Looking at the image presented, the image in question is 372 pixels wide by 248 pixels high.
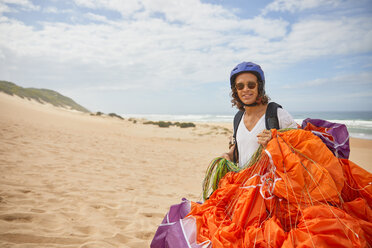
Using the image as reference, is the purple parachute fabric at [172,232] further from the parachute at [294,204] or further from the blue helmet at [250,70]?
the blue helmet at [250,70]

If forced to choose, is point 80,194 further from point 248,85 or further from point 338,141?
point 338,141

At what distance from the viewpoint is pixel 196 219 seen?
2.11m

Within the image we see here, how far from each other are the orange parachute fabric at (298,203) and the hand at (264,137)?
0.08 m

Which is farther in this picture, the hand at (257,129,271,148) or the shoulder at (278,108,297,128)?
the shoulder at (278,108,297,128)

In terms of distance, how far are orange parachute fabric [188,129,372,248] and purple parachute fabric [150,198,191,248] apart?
178mm

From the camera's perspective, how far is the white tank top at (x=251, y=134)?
2152 mm

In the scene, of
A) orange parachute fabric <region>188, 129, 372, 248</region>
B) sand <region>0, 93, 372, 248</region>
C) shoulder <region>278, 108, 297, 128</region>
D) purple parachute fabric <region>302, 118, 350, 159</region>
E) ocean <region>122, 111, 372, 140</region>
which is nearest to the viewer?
orange parachute fabric <region>188, 129, 372, 248</region>

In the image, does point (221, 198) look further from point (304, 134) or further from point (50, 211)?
point (50, 211)

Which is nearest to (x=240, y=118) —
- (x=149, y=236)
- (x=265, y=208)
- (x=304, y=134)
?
(x=304, y=134)

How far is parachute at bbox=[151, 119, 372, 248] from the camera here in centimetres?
151

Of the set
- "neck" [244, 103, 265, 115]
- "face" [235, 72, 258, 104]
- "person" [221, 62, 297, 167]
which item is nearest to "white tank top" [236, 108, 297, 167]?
"person" [221, 62, 297, 167]

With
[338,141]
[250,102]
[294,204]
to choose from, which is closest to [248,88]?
[250,102]

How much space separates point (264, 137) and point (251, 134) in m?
0.25

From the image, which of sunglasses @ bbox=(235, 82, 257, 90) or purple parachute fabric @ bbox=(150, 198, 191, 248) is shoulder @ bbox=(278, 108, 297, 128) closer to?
sunglasses @ bbox=(235, 82, 257, 90)
